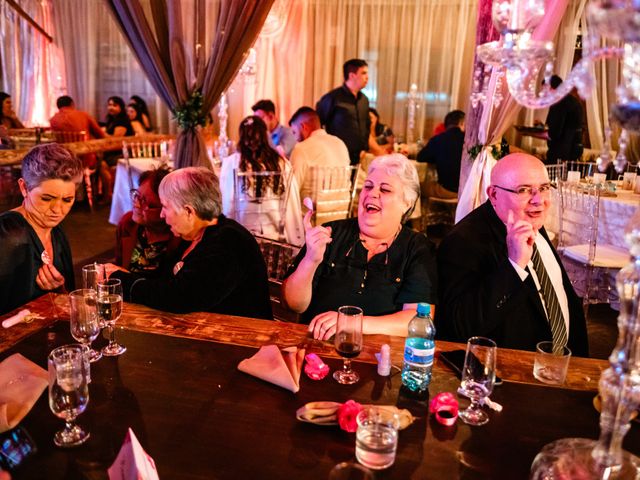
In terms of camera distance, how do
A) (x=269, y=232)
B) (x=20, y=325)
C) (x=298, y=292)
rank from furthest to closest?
(x=269, y=232) → (x=298, y=292) → (x=20, y=325)

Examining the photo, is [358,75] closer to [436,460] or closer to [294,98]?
[294,98]

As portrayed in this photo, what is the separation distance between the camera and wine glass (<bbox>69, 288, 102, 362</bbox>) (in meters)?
1.51

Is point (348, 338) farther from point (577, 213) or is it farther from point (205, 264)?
point (577, 213)

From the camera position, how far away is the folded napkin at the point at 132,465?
1.01m

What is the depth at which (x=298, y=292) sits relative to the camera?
6.60 ft

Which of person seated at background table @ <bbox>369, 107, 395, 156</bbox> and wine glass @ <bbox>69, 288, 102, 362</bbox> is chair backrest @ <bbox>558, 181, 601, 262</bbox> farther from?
wine glass @ <bbox>69, 288, 102, 362</bbox>

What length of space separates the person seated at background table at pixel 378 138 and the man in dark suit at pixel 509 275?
446cm

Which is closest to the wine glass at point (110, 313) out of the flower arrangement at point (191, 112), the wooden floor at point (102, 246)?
the flower arrangement at point (191, 112)

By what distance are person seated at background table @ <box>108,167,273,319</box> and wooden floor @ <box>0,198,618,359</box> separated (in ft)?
7.54

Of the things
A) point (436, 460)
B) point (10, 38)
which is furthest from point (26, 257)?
point (10, 38)

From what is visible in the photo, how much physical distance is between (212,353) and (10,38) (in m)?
10.0

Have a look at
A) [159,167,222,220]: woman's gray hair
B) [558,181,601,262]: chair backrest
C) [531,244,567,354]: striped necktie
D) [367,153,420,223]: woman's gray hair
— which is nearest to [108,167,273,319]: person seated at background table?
[159,167,222,220]: woman's gray hair

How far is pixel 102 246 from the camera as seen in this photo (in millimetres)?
5320

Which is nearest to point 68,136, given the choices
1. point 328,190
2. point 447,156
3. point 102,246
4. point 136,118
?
point 102,246
